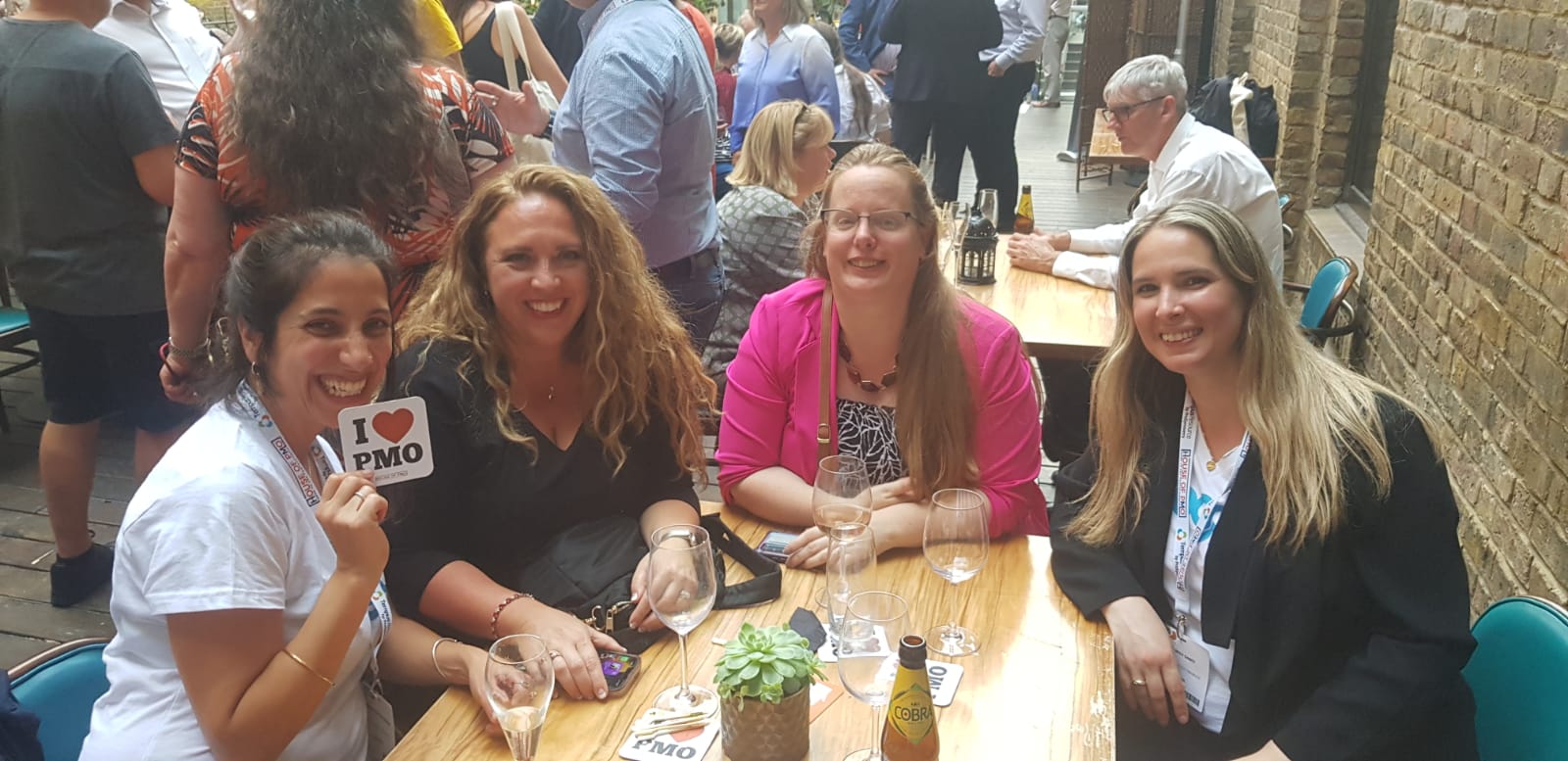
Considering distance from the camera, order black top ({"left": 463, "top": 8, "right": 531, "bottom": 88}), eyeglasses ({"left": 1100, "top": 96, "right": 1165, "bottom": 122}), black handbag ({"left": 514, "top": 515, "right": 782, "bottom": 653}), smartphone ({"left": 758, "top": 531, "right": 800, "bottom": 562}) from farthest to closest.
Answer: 1. eyeglasses ({"left": 1100, "top": 96, "right": 1165, "bottom": 122})
2. black top ({"left": 463, "top": 8, "right": 531, "bottom": 88})
3. smartphone ({"left": 758, "top": 531, "right": 800, "bottom": 562})
4. black handbag ({"left": 514, "top": 515, "right": 782, "bottom": 653})

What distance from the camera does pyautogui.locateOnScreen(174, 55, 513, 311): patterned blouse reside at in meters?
2.28

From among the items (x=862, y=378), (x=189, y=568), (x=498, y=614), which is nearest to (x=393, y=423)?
(x=189, y=568)

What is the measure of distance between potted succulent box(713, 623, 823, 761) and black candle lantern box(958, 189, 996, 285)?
265 cm

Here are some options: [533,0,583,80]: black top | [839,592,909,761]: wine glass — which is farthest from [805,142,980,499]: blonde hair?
[533,0,583,80]: black top

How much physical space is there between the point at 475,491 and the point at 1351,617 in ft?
5.12

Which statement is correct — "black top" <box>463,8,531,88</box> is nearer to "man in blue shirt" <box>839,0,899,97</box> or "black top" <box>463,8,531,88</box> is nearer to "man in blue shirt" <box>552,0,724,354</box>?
"man in blue shirt" <box>552,0,724,354</box>

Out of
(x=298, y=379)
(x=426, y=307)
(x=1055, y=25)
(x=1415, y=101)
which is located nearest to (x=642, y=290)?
(x=426, y=307)

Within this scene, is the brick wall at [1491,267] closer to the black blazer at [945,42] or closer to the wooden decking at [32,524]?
the wooden decking at [32,524]

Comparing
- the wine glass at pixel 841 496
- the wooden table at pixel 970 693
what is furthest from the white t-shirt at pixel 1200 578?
the wine glass at pixel 841 496

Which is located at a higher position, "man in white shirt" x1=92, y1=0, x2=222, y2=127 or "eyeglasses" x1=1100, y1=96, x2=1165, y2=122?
"man in white shirt" x1=92, y1=0, x2=222, y2=127

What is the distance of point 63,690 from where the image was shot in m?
1.54

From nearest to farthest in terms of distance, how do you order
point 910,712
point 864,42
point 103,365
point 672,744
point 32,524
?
point 910,712, point 672,744, point 103,365, point 32,524, point 864,42

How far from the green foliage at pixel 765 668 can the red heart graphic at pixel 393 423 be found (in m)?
0.58

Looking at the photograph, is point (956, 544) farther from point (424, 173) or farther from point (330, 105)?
point (330, 105)
